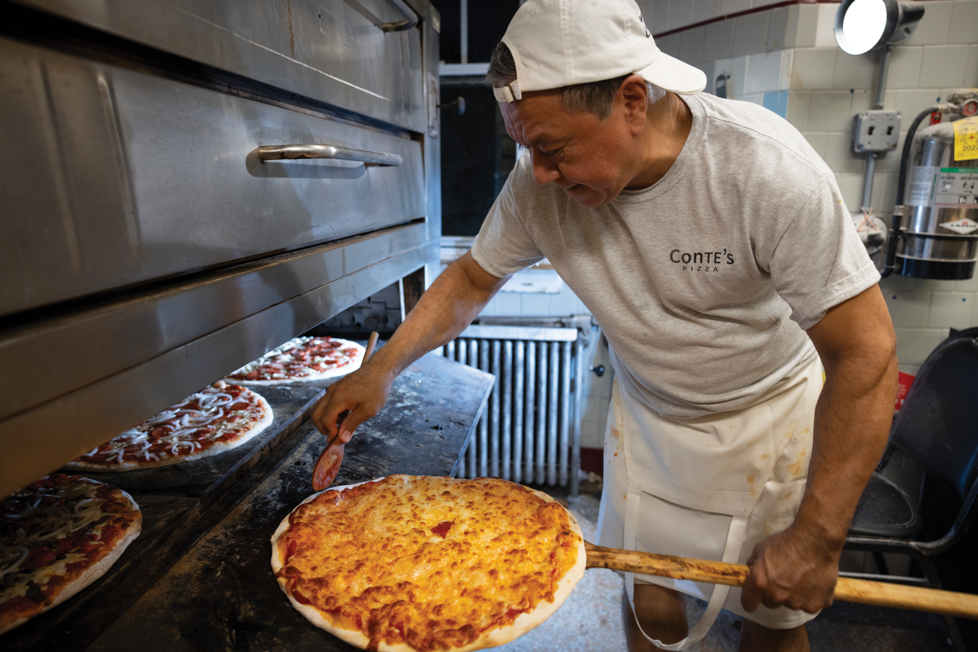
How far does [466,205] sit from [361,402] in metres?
2.82

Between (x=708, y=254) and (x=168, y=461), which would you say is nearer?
(x=708, y=254)

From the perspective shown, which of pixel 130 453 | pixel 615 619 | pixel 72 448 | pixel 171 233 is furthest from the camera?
pixel 615 619

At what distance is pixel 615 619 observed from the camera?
286 centimetres

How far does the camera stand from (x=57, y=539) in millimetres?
Answer: 1294

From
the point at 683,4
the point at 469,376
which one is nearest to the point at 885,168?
the point at 683,4

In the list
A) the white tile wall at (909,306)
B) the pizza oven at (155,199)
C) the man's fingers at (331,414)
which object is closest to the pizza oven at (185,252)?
the pizza oven at (155,199)

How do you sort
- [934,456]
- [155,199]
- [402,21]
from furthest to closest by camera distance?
[934,456] < [402,21] < [155,199]

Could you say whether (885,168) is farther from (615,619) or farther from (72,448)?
(72,448)

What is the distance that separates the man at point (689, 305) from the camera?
127cm

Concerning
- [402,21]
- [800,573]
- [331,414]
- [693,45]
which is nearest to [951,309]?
[693,45]

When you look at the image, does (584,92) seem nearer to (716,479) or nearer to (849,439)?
(849,439)

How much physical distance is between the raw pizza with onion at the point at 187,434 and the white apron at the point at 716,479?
49.1 inches

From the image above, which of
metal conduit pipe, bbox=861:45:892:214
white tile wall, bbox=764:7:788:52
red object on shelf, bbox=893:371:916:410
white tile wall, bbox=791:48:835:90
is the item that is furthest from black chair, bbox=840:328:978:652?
white tile wall, bbox=764:7:788:52

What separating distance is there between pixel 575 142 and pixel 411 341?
77 centimetres
